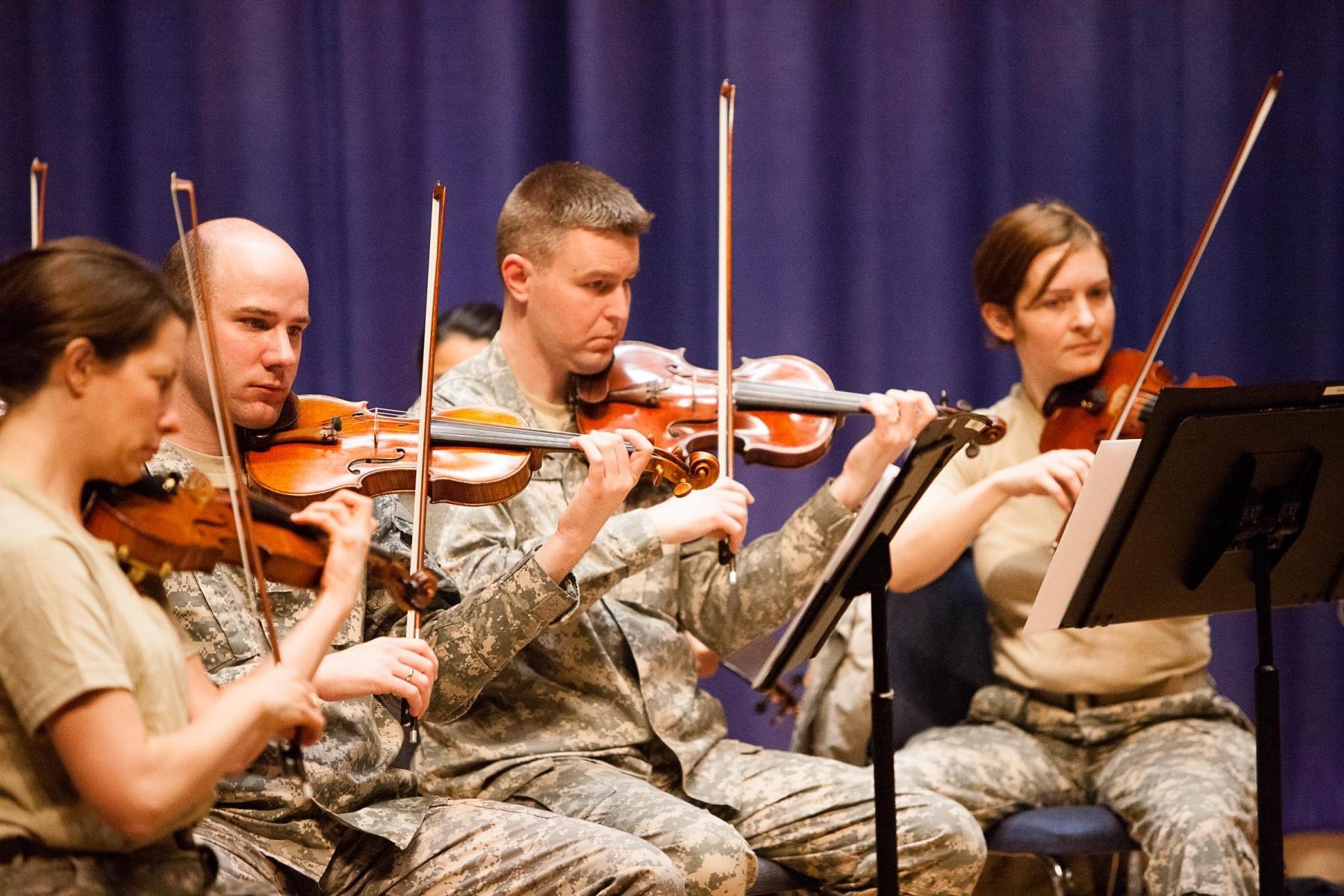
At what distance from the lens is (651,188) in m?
3.65

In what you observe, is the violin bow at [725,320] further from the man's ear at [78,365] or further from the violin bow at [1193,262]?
the man's ear at [78,365]

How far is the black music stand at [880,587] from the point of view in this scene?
195 centimetres

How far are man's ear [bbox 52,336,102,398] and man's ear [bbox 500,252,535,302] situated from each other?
1225mm

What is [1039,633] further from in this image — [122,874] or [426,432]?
[122,874]

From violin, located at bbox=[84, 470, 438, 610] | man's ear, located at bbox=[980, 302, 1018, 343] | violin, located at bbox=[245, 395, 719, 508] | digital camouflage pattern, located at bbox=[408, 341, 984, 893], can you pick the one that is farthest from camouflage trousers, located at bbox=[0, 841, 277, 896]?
man's ear, located at bbox=[980, 302, 1018, 343]

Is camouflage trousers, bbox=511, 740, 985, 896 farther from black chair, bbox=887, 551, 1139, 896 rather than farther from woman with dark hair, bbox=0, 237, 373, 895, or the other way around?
woman with dark hair, bbox=0, 237, 373, 895

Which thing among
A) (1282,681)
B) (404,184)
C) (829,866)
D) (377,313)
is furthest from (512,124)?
(1282,681)

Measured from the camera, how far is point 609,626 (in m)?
2.42

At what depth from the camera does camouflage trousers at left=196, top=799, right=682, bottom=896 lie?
6.26 ft

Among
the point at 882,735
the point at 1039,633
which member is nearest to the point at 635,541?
the point at 882,735

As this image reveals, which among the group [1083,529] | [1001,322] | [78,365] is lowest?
[1083,529]

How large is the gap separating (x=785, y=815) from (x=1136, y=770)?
69 centimetres

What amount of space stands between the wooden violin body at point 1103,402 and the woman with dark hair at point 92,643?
176 centimetres

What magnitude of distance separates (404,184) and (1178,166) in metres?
2.02
